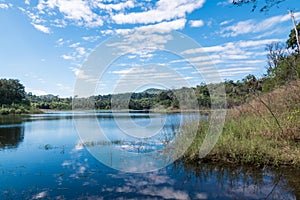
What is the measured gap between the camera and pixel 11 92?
Answer: 52000 mm

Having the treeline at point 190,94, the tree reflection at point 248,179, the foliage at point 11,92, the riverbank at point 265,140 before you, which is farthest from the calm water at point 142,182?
the foliage at point 11,92

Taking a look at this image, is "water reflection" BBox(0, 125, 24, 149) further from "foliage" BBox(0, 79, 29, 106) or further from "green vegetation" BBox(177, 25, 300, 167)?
"foliage" BBox(0, 79, 29, 106)

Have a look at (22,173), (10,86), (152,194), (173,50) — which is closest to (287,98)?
(173,50)

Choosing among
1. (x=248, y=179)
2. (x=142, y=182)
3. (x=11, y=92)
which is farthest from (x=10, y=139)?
(x=11, y=92)

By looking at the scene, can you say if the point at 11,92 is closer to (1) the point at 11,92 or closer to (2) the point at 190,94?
(1) the point at 11,92

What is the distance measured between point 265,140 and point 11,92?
187 feet

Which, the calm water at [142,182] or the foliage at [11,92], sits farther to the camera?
the foliage at [11,92]

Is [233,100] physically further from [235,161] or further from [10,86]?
[10,86]

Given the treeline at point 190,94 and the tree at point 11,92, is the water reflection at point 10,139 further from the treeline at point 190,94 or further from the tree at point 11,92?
the tree at point 11,92

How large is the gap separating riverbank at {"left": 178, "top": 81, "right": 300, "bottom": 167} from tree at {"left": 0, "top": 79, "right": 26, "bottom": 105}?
53726 mm

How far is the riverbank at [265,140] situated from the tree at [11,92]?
176 feet

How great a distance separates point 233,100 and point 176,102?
384 centimetres

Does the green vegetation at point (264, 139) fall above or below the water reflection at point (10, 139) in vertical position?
above

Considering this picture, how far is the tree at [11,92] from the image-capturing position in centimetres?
5062
